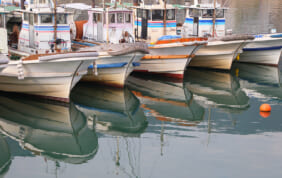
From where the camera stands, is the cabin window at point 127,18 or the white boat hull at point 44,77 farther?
the cabin window at point 127,18

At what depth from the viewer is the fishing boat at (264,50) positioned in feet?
89.0

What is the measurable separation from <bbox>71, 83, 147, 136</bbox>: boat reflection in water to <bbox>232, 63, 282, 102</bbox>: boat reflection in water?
234 inches

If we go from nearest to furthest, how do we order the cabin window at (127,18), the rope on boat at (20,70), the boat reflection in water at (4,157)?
the boat reflection in water at (4,157) < the rope on boat at (20,70) < the cabin window at (127,18)

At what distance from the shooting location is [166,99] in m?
21.7

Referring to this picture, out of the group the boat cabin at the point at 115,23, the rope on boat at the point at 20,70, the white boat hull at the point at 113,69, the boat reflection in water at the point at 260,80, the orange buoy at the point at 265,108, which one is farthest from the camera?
the boat cabin at the point at 115,23

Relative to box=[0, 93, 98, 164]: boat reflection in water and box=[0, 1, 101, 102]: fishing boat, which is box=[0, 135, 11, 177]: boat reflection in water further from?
box=[0, 1, 101, 102]: fishing boat

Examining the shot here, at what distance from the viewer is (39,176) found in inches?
527

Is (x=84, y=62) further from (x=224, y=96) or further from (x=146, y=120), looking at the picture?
(x=224, y=96)

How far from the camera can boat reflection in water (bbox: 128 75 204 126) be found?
63.1 ft

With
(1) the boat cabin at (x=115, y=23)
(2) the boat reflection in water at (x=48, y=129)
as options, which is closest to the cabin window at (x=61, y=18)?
(1) the boat cabin at (x=115, y=23)

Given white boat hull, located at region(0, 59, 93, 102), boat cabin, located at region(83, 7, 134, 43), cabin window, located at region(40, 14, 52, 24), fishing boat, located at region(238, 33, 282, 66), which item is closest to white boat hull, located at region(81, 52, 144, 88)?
white boat hull, located at region(0, 59, 93, 102)

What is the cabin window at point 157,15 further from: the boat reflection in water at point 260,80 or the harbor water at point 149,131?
the boat reflection in water at point 260,80

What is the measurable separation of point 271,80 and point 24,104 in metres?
13.1

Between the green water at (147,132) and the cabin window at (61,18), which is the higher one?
the cabin window at (61,18)
